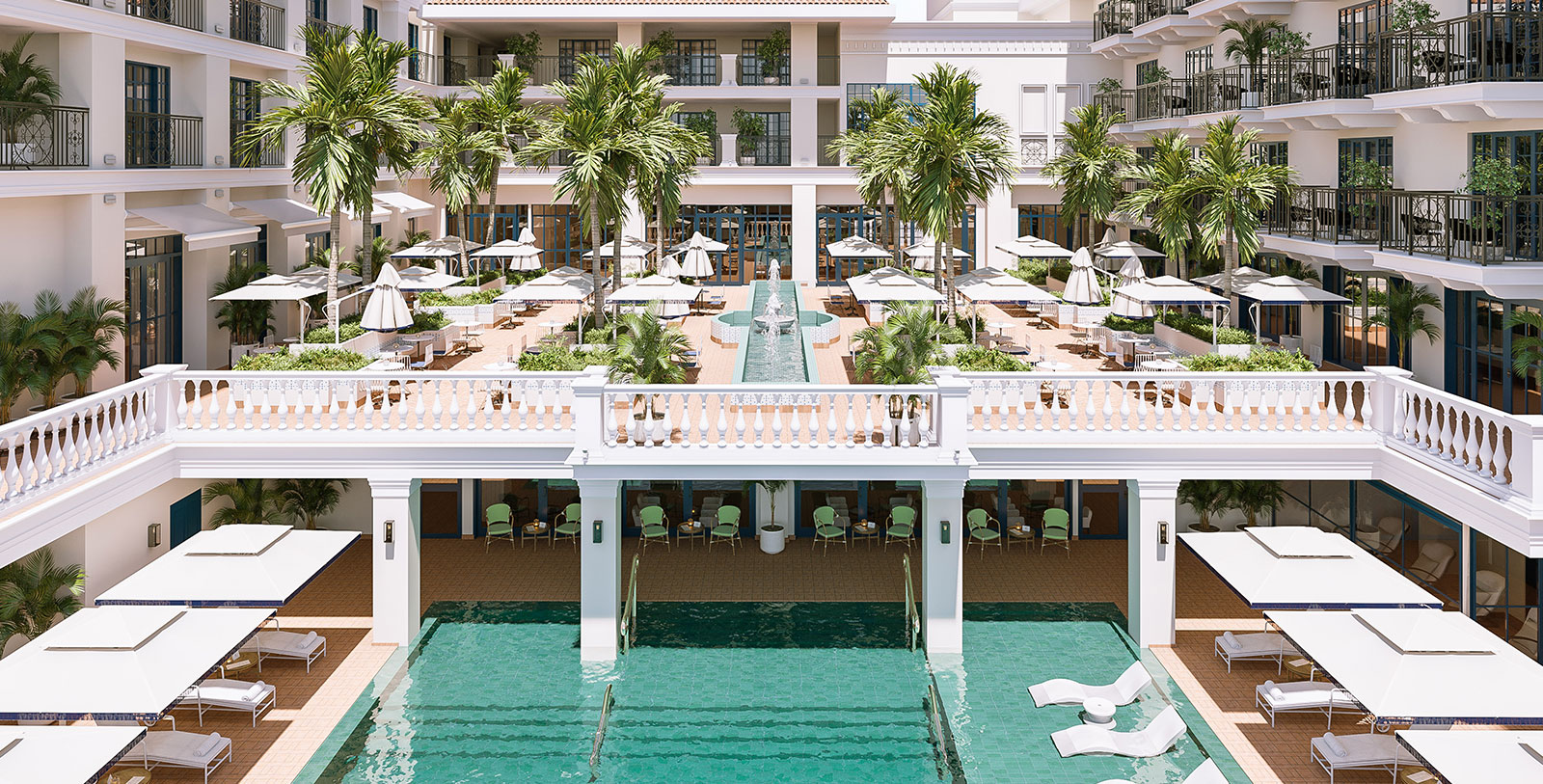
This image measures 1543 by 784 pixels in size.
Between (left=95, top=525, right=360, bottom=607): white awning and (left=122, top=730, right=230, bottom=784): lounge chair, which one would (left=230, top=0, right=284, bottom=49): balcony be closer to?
(left=95, top=525, right=360, bottom=607): white awning

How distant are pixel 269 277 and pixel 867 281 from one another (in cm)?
1192

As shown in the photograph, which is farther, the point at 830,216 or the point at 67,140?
the point at 830,216

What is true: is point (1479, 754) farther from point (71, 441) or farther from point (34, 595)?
point (34, 595)

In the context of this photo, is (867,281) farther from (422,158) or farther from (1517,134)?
(422,158)

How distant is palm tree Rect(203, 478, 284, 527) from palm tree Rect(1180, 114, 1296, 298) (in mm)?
19168

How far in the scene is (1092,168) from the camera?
37312 mm

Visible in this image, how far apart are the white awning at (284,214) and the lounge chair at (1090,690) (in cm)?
1830

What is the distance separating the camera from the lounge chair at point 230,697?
17.0 metres

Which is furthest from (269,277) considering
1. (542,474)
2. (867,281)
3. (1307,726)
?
(1307,726)

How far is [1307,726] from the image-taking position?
55.8 feet

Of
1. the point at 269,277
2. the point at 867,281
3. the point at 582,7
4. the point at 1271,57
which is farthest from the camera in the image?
the point at 582,7

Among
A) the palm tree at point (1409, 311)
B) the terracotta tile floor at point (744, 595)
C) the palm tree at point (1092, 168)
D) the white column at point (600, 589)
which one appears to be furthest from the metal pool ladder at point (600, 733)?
the palm tree at point (1092, 168)

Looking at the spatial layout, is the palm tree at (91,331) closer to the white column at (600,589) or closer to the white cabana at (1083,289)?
the white column at (600,589)

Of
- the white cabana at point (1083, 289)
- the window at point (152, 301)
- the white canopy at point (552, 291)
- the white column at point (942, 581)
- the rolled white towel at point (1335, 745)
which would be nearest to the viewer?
the rolled white towel at point (1335, 745)
